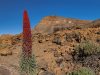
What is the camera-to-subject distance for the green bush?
23312 millimetres

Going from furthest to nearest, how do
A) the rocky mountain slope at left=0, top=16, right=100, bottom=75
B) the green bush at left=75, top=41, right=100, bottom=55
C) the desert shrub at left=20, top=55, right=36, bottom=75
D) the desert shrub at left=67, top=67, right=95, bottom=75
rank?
1. the green bush at left=75, top=41, right=100, bottom=55
2. the rocky mountain slope at left=0, top=16, right=100, bottom=75
3. the desert shrub at left=67, top=67, right=95, bottom=75
4. the desert shrub at left=20, top=55, right=36, bottom=75

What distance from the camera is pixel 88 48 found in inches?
925

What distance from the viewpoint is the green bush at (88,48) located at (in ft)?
76.5

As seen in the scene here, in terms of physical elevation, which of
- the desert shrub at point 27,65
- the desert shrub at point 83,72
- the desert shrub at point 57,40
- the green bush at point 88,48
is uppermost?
the desert shrub at point 57,40

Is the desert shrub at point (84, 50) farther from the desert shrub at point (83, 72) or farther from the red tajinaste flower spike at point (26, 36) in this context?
the red tajinaste flower spike at point (26, 36)

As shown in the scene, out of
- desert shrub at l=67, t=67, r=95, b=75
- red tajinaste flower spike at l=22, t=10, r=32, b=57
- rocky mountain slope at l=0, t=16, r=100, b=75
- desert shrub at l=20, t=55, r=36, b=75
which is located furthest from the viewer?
rocky mountain slope at l=0, t=16, r=100, b=75

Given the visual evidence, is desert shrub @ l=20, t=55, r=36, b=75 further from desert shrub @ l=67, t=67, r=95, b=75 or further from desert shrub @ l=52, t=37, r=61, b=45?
desert shrub @ l=52, t=37, r=61, b=45

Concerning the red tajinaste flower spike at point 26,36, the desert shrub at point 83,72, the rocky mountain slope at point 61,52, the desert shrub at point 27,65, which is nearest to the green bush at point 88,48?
the rocky mountain slope at point 61,52

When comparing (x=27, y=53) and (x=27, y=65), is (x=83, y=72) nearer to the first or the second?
(x=27, y=65)

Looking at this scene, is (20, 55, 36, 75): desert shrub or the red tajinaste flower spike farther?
(20, 55, 36, 75): desert shrub

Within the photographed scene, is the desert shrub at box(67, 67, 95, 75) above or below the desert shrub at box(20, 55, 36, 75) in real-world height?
below

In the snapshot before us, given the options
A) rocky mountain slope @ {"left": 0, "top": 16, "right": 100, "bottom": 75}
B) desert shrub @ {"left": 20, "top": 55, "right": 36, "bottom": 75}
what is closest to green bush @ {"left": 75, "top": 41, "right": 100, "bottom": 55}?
rocky mountain slope @ {"left": 0, "top": 16, "right": 100, "bottom": 75}

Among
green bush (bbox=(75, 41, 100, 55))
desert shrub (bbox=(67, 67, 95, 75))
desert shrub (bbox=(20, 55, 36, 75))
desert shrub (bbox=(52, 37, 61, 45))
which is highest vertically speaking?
desert shrub (bbox=(52, 37, 61, 45))

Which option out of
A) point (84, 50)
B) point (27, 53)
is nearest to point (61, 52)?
point (84, 50)
